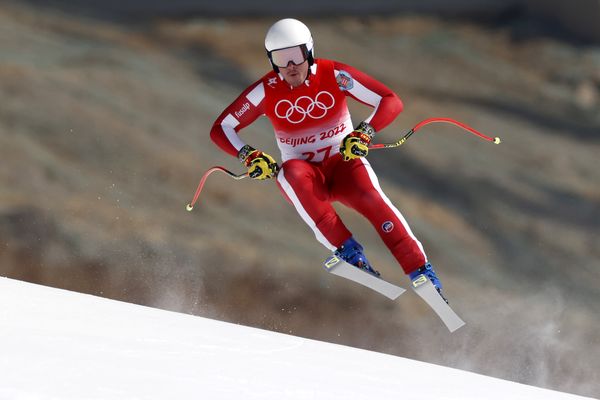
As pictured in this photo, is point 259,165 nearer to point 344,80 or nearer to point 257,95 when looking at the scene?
point 257,95

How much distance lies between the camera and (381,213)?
6055 millimetres

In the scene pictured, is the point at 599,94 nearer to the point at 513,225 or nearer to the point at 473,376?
the point at 513,225

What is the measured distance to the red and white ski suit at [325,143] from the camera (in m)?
6.07

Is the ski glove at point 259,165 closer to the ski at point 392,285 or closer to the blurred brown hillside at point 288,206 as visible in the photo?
the ski at point 392,285

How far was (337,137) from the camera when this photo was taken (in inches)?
250

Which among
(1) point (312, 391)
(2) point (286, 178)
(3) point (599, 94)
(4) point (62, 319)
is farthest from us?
(3) point (599, 94)

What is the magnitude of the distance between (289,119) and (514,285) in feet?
24.2

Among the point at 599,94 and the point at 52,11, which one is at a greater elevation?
the point at 52,11

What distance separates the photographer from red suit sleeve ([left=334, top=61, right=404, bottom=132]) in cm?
619

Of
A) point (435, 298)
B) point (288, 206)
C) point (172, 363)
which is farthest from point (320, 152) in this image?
point (288, 206)

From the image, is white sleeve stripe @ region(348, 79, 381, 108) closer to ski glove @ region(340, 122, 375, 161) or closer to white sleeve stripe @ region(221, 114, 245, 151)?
ski glove @ region(340, 122, 375, 161)

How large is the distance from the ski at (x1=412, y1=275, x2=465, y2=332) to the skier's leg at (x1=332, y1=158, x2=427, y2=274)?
11 centimetres

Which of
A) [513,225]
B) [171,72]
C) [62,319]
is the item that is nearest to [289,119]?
[62,319]

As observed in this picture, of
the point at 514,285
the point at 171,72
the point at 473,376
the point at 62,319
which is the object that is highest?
the point at 62,319
